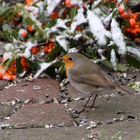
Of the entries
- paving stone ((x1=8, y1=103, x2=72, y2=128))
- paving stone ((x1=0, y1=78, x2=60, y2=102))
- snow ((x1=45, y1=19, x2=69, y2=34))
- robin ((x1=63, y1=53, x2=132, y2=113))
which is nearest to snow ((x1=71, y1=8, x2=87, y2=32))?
snow ((x1=45, y1=19, x2=69, y2=34))

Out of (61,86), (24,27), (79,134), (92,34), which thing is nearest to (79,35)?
(92,34)

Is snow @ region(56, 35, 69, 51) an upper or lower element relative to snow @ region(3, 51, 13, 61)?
upper

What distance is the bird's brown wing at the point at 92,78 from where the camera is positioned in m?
3.80

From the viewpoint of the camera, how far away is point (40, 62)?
4.61 m

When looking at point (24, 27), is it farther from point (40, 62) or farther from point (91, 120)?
point (91, 120)

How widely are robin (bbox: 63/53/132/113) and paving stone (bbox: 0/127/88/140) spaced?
370 millimetres

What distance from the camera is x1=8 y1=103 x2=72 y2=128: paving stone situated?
144 inches

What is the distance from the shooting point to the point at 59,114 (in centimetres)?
378

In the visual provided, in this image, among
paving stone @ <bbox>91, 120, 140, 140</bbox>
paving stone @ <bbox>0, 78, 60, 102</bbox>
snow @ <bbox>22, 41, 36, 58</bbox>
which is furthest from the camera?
snow @ <bbox>22, 41, 36, 58</bbox>

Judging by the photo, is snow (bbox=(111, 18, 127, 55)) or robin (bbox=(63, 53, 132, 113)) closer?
robin (bbox=(63, 53, 132, 113))

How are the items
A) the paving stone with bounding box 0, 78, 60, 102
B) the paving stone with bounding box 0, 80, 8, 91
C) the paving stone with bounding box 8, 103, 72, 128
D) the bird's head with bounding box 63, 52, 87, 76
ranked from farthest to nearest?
1. the paving stone with bounding box 0, 80, 8, 91
2. the paving stone with bounding box 0, 78, 60, 102
3. the bird's head with bounding box 63, 52, 87, 76
4. the paving stone with bounding box 8, 103, 72, 128

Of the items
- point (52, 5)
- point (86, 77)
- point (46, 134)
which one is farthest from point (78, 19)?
point (46, 134)

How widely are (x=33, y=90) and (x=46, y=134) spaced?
2.95ft

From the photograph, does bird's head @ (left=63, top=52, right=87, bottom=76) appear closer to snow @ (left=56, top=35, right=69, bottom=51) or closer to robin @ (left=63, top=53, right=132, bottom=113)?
robin @ (left=63, top=53, right=132, bottom=113)
